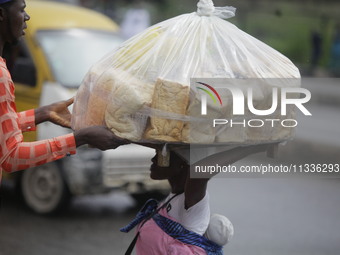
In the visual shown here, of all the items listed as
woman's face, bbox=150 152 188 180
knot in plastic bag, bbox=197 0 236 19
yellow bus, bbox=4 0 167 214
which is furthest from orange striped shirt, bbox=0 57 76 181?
yellow bus, bbox=4 0 167 214

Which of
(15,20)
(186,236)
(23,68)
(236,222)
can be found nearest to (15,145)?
(15,20)

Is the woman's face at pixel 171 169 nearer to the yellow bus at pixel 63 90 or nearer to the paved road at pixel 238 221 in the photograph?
the paved road at pixel 238 221

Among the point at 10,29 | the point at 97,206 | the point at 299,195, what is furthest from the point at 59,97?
the point at 10,29

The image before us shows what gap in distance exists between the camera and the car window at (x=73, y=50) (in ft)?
23.7

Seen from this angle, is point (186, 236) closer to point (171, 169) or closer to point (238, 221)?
point (171, 169)

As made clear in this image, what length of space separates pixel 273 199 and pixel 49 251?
9.17 ft

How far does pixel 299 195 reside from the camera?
27.0ft

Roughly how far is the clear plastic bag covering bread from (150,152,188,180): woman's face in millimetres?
353

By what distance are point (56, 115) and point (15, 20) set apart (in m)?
0.56

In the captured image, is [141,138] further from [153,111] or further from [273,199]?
[273,199]

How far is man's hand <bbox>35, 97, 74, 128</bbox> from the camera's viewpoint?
332 centimetres

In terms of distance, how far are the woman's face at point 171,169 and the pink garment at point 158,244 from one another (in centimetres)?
15

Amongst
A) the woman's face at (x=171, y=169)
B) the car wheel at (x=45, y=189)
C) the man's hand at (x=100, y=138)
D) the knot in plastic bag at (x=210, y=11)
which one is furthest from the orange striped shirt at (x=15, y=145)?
the car wheel at (x=45, y=189)

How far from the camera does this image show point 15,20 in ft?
9.62
